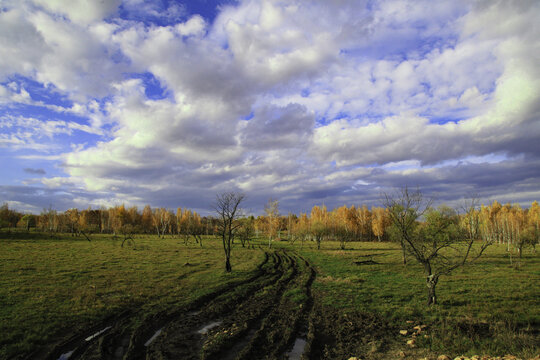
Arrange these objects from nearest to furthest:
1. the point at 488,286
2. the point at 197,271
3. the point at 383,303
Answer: the point at 383,303 < the point at 488,286 < the point at 197,271

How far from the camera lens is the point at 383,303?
63.7ft

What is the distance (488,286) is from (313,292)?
17.7 m

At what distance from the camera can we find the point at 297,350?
470 inches

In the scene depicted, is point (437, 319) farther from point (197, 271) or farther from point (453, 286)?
point (197, 271)

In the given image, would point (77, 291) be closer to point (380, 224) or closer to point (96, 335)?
point (96, 335)

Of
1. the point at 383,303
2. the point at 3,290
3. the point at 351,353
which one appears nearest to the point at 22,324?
the point at 3,290

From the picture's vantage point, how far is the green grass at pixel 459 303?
1212 centimetres

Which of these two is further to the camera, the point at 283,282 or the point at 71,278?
the point at 283,282

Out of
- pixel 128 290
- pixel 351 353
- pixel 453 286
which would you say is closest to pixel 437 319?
pixel 351 353

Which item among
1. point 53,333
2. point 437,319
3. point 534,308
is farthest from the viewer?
point 534,308

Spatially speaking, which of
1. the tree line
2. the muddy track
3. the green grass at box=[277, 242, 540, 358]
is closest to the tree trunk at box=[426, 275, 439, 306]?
the green grass at box=[277, 242, 540, 358]

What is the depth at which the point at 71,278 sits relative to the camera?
2562 cm

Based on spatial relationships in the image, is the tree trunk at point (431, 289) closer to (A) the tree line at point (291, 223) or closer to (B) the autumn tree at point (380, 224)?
(A) the tree line at point (291, 223)

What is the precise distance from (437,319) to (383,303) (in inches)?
166
